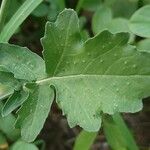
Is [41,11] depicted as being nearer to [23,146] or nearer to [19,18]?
[19,18]

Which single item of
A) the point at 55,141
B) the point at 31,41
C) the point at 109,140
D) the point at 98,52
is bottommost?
the point at 55,141

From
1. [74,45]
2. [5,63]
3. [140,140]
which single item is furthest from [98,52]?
[140,140]

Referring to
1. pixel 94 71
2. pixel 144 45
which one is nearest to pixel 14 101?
pixel 94 71

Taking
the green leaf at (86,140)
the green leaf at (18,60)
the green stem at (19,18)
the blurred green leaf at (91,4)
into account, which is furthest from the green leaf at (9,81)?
the blurred green leaf at (91,4)

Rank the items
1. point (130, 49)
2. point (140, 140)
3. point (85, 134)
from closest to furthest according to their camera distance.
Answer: point (130, 49)
point (85, 134)
point (140, 140)

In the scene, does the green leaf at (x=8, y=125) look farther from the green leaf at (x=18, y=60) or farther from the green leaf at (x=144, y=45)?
the green leaf at (x=144, y=45)

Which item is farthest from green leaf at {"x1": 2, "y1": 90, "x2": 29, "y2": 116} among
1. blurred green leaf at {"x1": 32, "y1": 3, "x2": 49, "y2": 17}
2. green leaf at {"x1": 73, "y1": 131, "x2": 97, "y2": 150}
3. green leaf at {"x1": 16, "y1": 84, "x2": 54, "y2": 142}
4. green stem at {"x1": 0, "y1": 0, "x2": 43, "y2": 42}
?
blurred green leaf at {"x1": 32, "y1": 3, "x2": 49, "y2": 17}

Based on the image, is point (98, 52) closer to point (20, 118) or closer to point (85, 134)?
point (20, 118)
